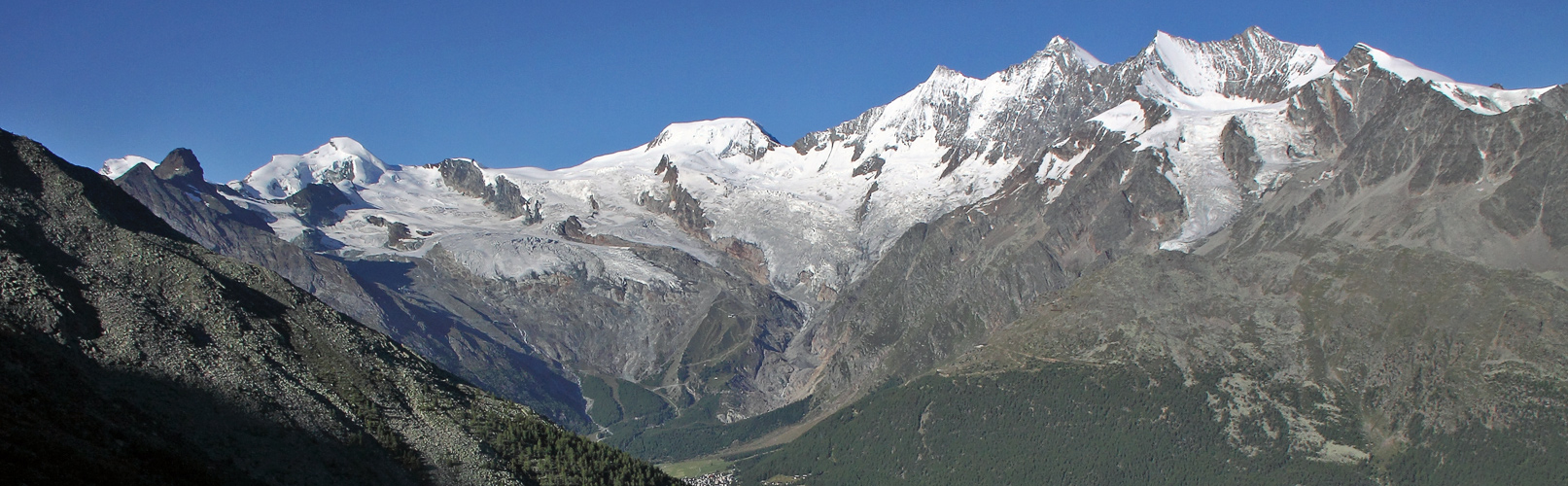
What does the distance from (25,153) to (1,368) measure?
41834 mm

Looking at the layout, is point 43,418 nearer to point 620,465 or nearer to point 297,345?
point 297,345

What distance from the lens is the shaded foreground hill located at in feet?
236

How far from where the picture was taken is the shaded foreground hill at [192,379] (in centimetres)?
7194

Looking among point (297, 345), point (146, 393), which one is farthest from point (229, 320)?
point (146, 393)

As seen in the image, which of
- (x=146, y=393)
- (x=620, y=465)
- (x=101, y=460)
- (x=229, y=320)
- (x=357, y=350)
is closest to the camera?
(x=101, y=460)

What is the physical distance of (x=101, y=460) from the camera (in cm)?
6506

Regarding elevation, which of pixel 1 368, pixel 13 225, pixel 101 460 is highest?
pixel 13 225

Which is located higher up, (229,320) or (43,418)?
(229,320)

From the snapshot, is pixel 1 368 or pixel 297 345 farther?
pixel 297 345

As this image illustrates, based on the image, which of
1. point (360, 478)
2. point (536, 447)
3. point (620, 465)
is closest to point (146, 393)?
point (360, 478)

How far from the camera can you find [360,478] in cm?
8562

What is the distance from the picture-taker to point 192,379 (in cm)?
8706

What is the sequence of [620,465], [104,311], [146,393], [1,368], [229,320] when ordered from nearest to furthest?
[1,368] < [146,393] < [104,311] < [229,320] < [620,465]

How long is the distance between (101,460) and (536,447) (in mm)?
46340
